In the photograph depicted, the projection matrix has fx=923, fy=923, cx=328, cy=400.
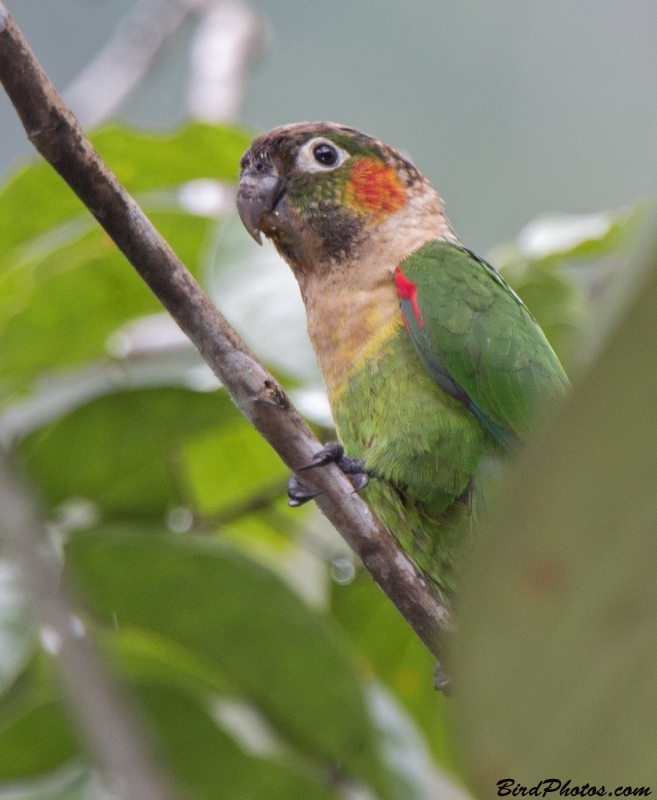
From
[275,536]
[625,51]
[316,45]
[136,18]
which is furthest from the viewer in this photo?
[316,45]

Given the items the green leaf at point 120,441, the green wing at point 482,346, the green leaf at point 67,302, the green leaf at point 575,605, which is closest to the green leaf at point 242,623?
the green leaf at point 120,441

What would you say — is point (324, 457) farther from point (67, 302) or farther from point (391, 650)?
point (391, 650)

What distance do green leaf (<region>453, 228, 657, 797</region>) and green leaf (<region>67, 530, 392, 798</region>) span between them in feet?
5.61

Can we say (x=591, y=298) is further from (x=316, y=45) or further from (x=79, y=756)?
(x=316, y=45)

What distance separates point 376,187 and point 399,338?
0.51 m

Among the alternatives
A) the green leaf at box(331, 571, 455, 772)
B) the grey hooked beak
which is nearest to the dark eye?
the grey hooked beak

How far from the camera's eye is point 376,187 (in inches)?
92.5

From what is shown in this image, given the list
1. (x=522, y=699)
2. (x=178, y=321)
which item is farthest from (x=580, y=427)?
(x=178, y=321)

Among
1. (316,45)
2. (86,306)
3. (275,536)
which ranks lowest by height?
(275,536)

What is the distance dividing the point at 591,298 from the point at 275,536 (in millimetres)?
1285

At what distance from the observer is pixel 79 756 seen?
2295mm

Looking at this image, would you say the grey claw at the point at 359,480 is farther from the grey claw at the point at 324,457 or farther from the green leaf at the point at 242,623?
the green leaf at the point at 242,623

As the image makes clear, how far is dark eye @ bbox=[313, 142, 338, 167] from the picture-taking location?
2.28 metres

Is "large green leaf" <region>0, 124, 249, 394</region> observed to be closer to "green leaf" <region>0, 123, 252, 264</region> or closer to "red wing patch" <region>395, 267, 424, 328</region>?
"green leaf" <region>0, 123, 252, 264</region>
